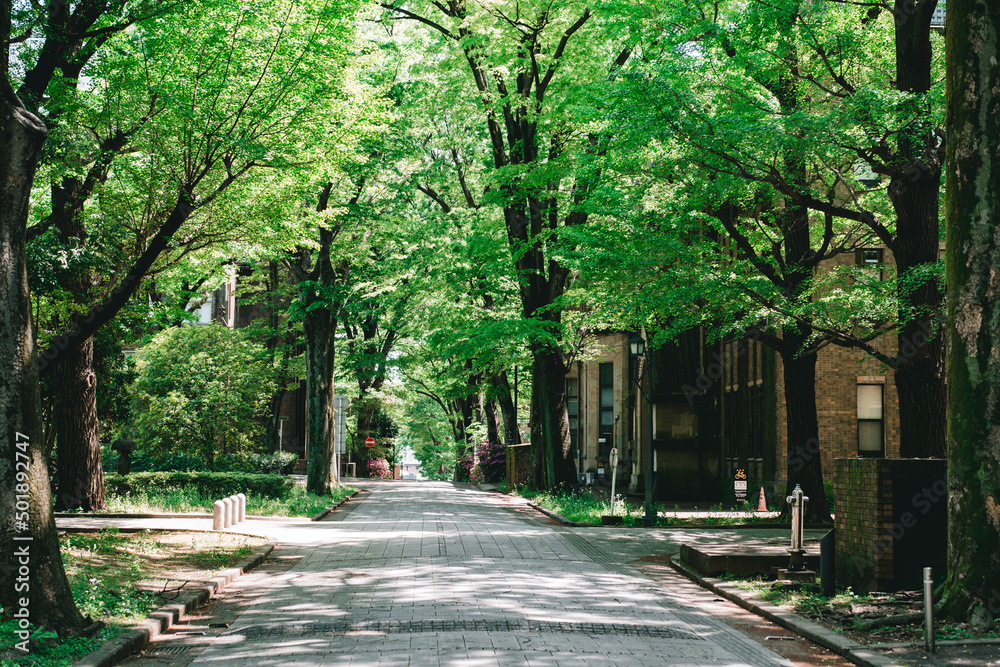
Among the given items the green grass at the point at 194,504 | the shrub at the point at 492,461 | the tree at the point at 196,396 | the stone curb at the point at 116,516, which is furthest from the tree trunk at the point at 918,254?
the shrub at the point at 492,461

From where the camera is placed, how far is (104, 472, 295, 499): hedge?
24.9 metres

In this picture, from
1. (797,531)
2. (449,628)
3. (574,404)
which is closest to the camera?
→ (449,628)

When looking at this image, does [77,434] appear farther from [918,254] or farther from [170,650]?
[918,254]

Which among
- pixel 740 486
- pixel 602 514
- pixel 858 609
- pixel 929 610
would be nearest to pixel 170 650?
pixel 929 610

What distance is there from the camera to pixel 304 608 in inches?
385

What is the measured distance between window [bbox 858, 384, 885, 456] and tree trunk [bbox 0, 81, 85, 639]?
2392 centimetres

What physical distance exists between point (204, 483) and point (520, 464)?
1785 cm

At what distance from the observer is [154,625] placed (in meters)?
8.45

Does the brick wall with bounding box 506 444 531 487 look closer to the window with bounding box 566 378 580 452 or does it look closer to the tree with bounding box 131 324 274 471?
the window with bounding box 566 378 580 452

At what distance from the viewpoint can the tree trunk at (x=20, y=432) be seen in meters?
7.36

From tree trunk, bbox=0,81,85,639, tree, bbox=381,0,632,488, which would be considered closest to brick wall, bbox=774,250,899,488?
tree, bbox=381,0,632,488

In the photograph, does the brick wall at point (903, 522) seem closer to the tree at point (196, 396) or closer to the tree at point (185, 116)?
the tree at point (185, 116)

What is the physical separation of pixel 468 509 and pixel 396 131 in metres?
12.5

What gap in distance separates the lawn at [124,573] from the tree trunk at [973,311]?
25.6ft
